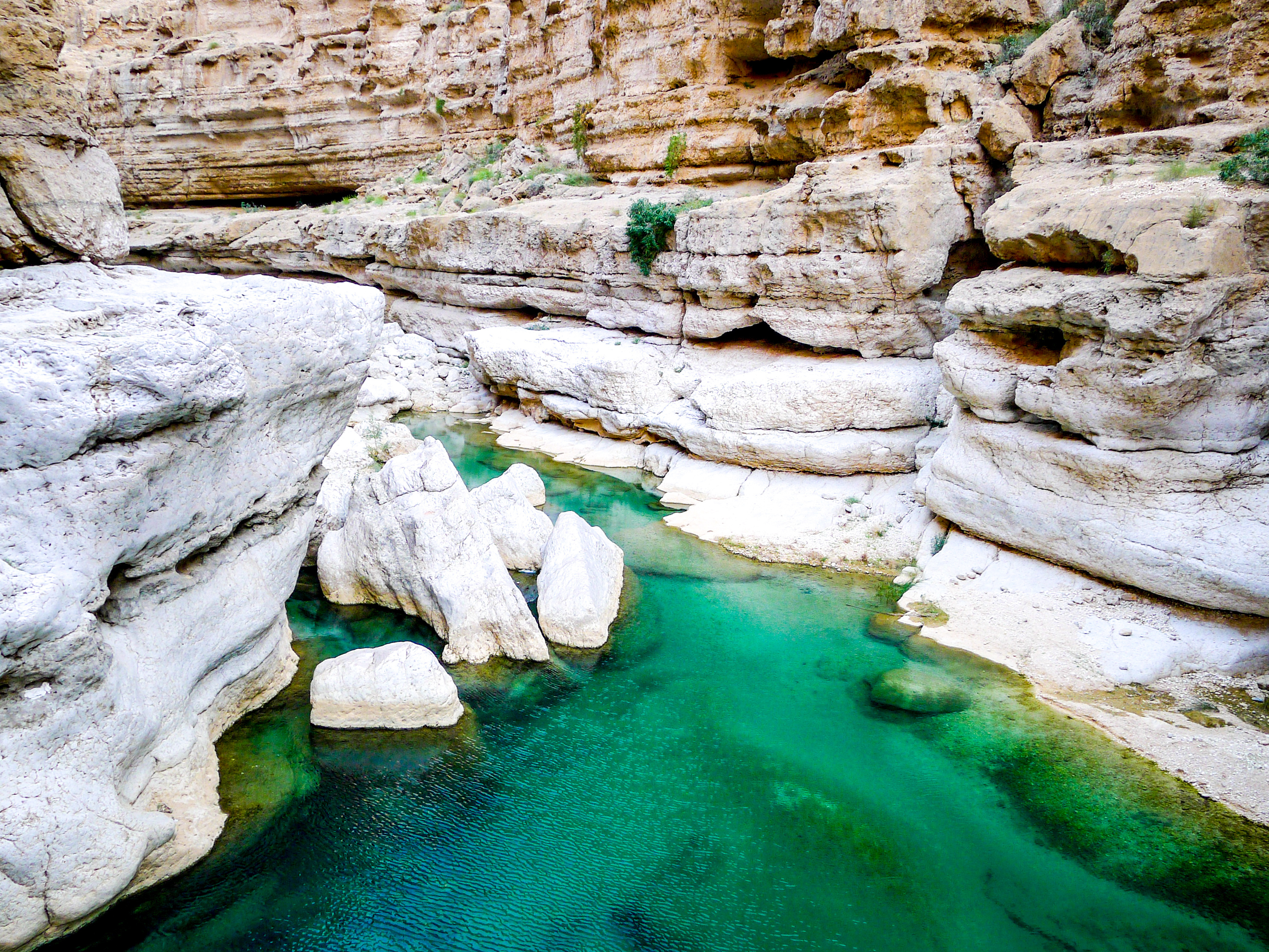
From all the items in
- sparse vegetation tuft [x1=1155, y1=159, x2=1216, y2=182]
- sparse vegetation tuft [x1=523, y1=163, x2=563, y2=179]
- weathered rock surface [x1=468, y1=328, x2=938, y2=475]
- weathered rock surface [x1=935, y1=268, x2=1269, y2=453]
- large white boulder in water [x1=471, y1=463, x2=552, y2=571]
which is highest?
sparse vegetation tuft [x1=523, y1=163, x2=563, y2=179]

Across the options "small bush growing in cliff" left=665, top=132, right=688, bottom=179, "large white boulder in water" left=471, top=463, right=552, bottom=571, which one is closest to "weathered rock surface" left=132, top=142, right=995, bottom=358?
"small bush growing in cliff" left=665, top=132, right=688, bottom=179

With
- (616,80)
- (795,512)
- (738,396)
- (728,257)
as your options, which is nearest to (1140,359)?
(795,512)

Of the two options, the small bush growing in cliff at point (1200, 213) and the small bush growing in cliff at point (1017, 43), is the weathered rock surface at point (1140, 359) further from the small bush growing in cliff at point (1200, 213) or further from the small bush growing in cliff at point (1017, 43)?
the small bush growing in cliff at point (1017, 43)

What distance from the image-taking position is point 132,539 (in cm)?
543

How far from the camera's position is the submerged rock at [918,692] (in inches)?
328

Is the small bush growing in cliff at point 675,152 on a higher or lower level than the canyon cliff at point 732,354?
higher

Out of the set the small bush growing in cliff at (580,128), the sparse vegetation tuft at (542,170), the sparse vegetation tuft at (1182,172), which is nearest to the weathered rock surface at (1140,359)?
the sparse vegetation tuft at (1182,172)

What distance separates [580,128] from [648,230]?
24.8 ft

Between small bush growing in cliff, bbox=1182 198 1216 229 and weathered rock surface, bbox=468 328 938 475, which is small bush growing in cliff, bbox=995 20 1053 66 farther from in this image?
small bush growing in cliff, bbox=1182 198 1216 229

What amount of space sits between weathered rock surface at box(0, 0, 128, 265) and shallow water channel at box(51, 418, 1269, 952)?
454cm

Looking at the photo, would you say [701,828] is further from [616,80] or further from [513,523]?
[616,80]

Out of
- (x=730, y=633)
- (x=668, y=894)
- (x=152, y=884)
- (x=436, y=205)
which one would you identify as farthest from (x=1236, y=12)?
(x=436, y=205)

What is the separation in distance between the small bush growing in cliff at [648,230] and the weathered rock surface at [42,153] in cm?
1138

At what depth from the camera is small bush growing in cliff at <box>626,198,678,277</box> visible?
16.1 meters
